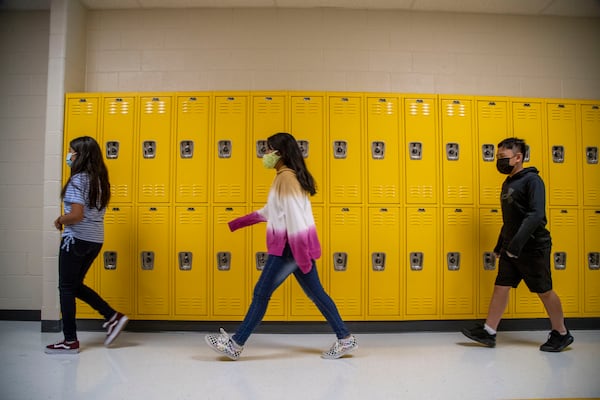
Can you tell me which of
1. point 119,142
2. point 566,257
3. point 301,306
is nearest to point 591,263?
point 566,257

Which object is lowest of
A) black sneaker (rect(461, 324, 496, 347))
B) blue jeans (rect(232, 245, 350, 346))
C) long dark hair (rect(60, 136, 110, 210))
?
black sneaker (rect(461, 324, 496, 347))

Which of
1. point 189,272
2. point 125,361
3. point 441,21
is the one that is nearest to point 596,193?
point 441,21

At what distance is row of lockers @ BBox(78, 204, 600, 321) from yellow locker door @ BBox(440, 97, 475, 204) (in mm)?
162

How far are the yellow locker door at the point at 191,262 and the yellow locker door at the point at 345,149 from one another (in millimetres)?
1243

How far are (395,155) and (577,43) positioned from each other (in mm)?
2604

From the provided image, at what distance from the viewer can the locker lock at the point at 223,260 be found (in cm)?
351

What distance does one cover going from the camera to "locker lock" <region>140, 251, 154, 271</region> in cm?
352

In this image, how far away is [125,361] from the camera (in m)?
2.68

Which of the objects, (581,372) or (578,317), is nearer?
(581,372)

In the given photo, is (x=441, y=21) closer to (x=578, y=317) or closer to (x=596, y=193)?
(x=596, y=193)

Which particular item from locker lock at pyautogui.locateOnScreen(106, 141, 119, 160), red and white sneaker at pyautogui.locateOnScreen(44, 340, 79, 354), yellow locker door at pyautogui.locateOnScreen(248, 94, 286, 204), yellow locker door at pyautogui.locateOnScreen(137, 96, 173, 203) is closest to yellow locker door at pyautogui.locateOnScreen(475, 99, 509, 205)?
yellow locker door at pyautogui.locateOnScreen(248, 94, 286, 204)

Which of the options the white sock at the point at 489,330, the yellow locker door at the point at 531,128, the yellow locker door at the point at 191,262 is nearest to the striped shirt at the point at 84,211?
the yellow locker door at the point at 191,262

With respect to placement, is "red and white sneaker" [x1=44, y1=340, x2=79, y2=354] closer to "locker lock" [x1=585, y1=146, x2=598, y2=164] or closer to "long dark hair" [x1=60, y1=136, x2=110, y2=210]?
"long dark hair" [x1=60, y1=136, x2=110, y2=210]

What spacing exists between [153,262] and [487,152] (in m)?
3.29
